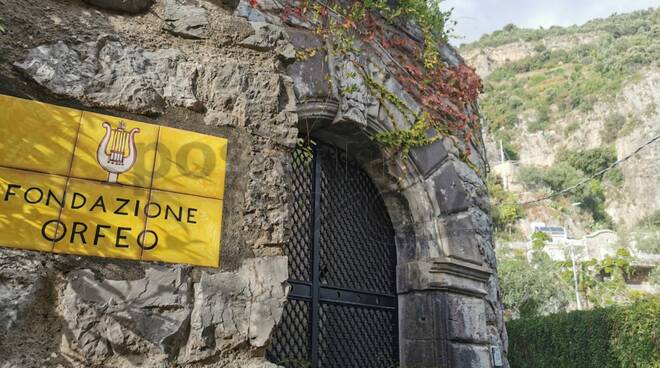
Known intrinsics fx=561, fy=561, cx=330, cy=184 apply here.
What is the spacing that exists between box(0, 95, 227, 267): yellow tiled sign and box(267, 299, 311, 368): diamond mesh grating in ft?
7.09

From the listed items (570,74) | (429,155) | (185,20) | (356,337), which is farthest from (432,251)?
(570,74)

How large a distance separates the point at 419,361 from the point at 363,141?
1642 mm

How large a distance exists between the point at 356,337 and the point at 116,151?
2908mm

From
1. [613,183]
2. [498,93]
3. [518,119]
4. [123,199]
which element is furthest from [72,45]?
[498,93]

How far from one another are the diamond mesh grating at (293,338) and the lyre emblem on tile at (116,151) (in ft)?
7.47

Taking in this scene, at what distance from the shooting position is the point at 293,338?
3654 millimetres

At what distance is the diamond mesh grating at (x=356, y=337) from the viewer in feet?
12.7

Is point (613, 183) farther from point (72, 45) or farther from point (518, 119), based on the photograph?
point (72, 45)

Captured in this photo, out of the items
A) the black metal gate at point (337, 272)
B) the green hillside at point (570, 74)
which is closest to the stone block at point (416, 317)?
the black metal gate at point (337, 272)

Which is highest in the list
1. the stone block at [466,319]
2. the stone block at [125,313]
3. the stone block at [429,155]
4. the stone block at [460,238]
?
the stone block at [429,155]

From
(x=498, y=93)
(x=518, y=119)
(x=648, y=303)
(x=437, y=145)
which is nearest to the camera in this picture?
(x=437, y=145)

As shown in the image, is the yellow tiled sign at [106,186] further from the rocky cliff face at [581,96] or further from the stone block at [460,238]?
the rocky cliff face at [581,96]

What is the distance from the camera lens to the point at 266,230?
5.31 feet

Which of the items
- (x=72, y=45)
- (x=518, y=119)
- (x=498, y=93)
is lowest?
(x=72, y=45)
